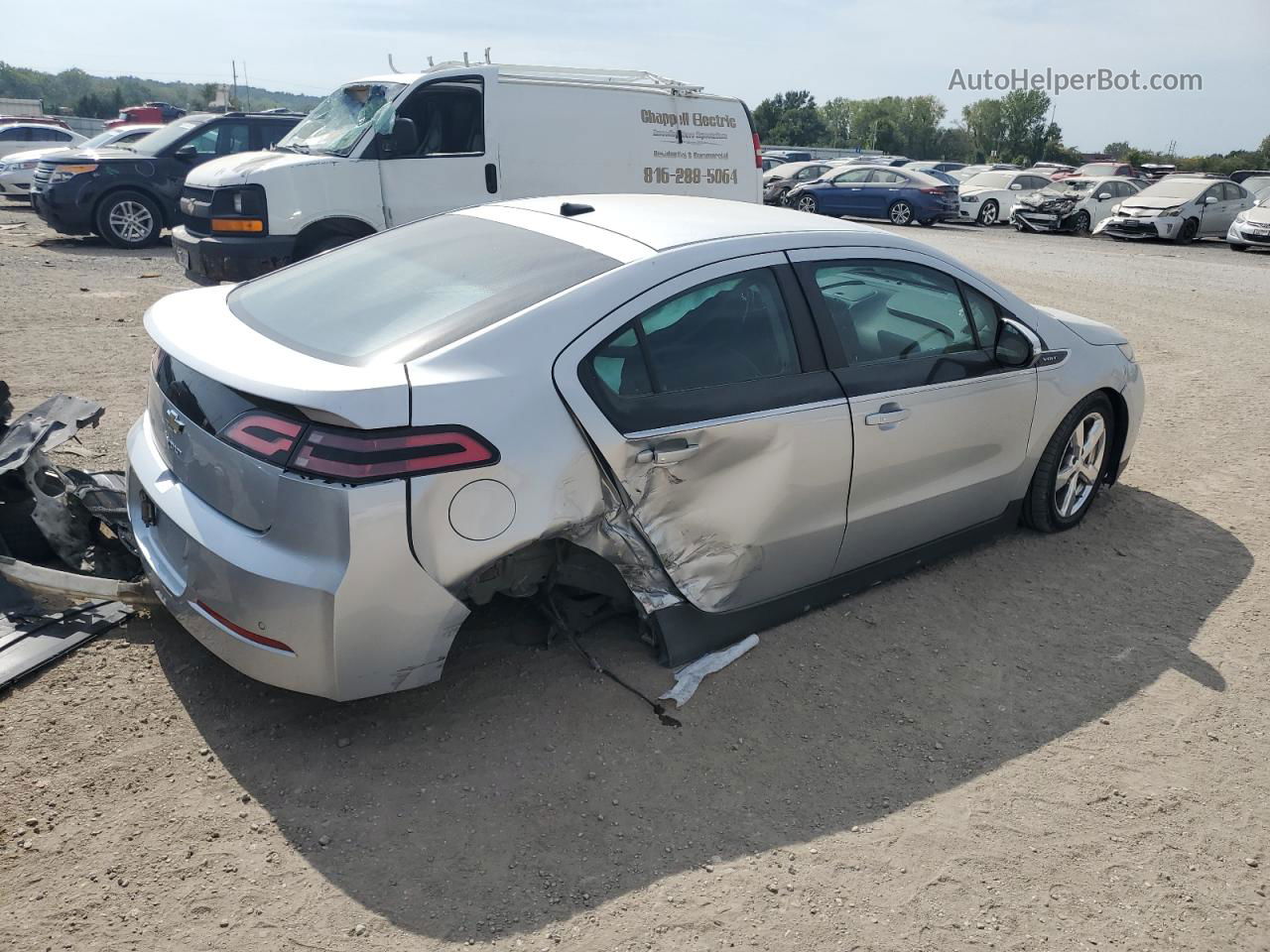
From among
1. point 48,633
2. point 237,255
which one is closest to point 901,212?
point 237,255

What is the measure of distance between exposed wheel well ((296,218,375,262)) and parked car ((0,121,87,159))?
2007 centimetres

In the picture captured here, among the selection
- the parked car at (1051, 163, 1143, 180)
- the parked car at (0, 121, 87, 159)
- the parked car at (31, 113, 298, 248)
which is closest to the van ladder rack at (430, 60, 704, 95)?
the parked car at (31, 113, 298, 248)

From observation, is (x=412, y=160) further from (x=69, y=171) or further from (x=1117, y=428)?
(x=69, y=171)

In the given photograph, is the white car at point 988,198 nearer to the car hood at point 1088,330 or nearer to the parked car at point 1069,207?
the parked car at point 1069,207

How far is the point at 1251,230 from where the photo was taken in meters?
19.9

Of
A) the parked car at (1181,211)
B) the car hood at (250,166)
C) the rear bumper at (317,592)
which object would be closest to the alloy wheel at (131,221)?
the car hood at (250,166)

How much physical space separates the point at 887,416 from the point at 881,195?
21.5m

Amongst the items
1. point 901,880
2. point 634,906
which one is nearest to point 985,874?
point 901,880

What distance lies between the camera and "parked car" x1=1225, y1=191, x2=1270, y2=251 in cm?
1978

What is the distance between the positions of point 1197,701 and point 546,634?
2.39 m

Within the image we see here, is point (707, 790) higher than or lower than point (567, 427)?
lower

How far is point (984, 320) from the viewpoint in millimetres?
4289

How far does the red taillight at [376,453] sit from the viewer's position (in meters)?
2.70

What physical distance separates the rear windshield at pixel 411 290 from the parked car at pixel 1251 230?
68.7 feet
